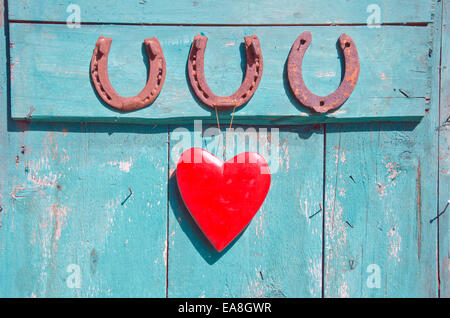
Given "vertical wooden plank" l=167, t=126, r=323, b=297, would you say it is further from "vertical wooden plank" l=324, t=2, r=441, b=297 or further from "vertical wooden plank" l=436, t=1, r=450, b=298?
"vertical wooden plank" l=436, t=1, r=450, b=298

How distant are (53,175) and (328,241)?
0.89 m

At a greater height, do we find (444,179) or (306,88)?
(306,88)

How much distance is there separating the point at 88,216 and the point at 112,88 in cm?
40

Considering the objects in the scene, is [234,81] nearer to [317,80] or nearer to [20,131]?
[317,80]

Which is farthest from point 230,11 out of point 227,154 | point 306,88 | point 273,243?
point 273,243

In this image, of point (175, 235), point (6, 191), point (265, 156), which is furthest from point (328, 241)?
point (6, 191)

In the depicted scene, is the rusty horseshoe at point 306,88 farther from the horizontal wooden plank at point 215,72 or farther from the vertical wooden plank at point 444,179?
the vertical wooden plank at point 444,179

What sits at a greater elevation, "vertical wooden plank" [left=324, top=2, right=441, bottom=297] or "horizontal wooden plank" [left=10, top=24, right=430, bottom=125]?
"horizontal wooden plank" [left=10, top=24, right=430, bottom=125]

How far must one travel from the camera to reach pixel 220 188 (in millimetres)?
994

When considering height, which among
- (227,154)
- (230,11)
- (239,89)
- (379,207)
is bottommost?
(379,207)

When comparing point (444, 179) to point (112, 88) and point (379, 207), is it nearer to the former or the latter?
point (379, 207)

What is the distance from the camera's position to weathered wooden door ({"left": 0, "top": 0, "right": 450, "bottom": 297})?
0.97 metres

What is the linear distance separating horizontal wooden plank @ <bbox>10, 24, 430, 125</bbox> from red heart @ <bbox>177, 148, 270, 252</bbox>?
0.13 m

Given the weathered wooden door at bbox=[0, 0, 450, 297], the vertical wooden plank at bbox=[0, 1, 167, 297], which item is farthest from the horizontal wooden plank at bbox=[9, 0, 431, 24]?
the vertical wooden plank at bbox=[0, 1, 167, 297]
